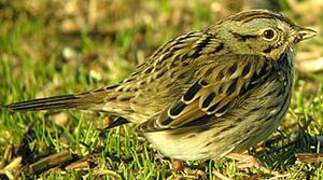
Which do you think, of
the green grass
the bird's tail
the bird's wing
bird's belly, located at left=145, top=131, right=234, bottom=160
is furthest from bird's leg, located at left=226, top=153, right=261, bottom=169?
the bird's tail

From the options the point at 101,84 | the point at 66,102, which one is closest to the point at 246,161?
the point at 66,102

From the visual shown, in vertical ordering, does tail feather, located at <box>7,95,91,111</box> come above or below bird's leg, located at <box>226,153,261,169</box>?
above

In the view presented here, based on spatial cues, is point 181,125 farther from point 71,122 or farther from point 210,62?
point 71,122

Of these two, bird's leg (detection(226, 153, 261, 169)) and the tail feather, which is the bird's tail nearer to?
the tail feather

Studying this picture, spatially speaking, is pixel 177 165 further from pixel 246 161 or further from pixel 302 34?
pixel 302 34

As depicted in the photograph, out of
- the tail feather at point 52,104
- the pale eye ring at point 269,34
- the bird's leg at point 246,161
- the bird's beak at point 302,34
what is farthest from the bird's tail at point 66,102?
the bird's beak at point 302,34

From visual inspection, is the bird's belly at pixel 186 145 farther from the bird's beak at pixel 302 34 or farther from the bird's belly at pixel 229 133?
the bird's beak at pixel 302 34

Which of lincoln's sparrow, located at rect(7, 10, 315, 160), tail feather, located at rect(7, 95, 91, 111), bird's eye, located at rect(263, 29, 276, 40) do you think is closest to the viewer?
lincoln's sparrow, located at rect(7, 10, 315, 160)

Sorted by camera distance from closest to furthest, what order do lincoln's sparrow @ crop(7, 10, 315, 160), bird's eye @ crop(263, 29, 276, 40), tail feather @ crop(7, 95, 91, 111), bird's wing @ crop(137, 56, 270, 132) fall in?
bird's wing @ crop(137, 56, 270, 132) < lincoln's sparrow @ crop(7, 10, 315, 160) < tail feather @ crop(7, 95, 91, 111) < bird's eye @ crop(263, 29, 276, 40)
